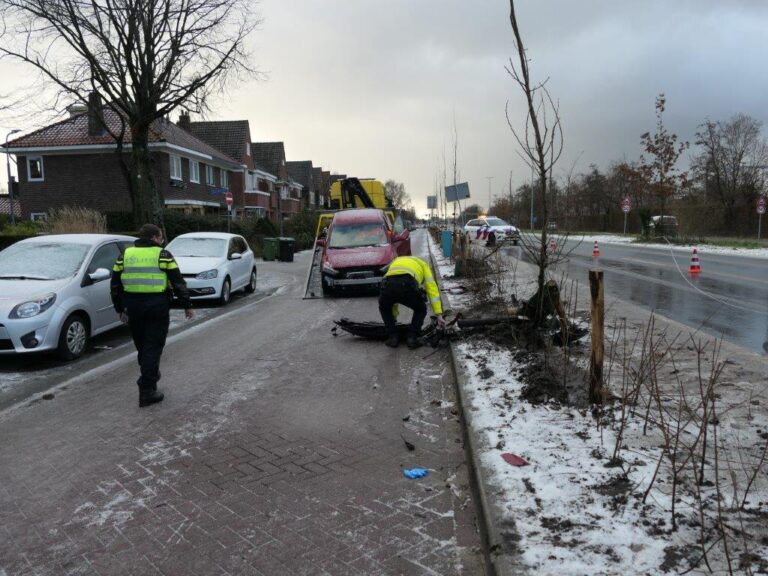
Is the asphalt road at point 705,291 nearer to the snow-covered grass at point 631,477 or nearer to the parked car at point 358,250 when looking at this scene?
the snow-covered grass at point 631,477

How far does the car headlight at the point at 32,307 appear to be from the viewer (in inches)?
284

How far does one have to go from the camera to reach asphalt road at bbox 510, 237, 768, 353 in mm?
8820

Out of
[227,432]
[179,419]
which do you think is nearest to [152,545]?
[227,432]

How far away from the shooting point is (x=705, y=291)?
42.8 ft

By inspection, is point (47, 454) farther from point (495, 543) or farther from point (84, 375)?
point (495, 543)

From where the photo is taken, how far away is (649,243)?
117 ft

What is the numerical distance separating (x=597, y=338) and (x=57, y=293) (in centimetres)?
657

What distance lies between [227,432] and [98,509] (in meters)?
1.42

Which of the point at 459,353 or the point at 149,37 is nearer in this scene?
the point at 459,353

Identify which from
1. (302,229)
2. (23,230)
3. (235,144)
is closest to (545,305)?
(23,230)

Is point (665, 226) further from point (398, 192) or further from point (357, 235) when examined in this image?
point (398, 192)

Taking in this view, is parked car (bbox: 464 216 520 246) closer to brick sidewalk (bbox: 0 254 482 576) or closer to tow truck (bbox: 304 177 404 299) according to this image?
tow truck (bbox: 304 177 404 299)

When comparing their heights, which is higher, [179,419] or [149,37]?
[149,37]

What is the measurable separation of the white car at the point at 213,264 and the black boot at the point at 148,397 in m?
6.74
